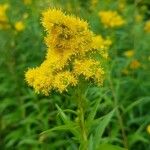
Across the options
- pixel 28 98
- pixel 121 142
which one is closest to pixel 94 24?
pixel 28 98

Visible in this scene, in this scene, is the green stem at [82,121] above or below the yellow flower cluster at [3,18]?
below

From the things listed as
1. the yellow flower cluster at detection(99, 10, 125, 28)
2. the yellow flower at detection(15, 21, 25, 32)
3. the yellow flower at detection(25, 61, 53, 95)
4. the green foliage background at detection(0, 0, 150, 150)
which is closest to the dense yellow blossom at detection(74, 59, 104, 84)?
the yellow flower at detection(25, 61, 53, 95)

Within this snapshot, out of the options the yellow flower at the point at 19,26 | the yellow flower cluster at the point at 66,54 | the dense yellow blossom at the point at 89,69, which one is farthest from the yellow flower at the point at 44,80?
the yellow flower at the point at 19,26

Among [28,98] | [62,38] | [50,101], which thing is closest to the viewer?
[62,38]

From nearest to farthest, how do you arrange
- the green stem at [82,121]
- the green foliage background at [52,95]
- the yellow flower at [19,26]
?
1. the green stem at [82,121]
2. the green foliage background at [52,95]
3. the yellow flower at [19,26]

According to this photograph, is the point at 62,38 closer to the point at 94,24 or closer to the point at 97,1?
the point at 94,24

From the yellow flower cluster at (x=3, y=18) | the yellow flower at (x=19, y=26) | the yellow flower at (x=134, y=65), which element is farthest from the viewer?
the yellow flower at (x=19, y=26)

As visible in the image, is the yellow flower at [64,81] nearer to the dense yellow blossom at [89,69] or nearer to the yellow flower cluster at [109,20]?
the dense yellow blossom at [89,69]
